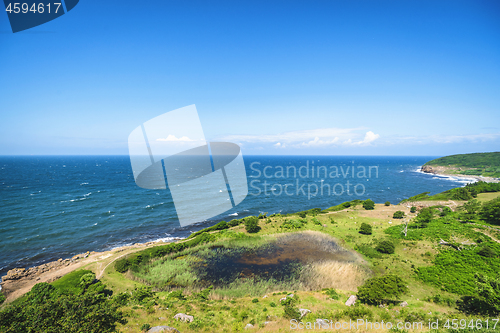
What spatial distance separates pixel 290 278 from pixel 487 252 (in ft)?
69.5

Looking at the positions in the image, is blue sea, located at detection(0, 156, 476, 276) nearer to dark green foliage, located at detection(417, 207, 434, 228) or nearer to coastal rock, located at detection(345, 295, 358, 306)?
dark green foliage, located at detection(417, 207, 434, 228)

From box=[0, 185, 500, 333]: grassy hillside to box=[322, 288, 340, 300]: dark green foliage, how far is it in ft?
0.27

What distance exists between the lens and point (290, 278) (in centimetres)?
2091

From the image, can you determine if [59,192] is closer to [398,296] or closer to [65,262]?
[65,262]

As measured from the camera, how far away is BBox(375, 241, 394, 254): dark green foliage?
24586mm

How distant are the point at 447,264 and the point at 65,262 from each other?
4587cm

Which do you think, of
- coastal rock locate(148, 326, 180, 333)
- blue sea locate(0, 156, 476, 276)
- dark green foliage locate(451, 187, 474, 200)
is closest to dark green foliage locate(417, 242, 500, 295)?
coastal rock locate(148, 326, 180, 333)

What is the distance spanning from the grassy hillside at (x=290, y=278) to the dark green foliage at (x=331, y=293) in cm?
8

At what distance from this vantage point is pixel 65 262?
83.9ft

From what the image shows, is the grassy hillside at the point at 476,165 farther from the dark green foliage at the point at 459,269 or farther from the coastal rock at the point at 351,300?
the coastal rock at the point at 351,300

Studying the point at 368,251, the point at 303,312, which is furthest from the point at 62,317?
the point at 368,251

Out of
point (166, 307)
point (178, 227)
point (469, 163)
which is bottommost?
point (178, 227)

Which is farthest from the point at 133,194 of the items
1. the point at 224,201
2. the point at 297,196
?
the point at 297,196

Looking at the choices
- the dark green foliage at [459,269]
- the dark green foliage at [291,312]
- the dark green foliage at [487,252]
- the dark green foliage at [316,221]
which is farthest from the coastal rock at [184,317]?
the dark green foliage at [487,252]
